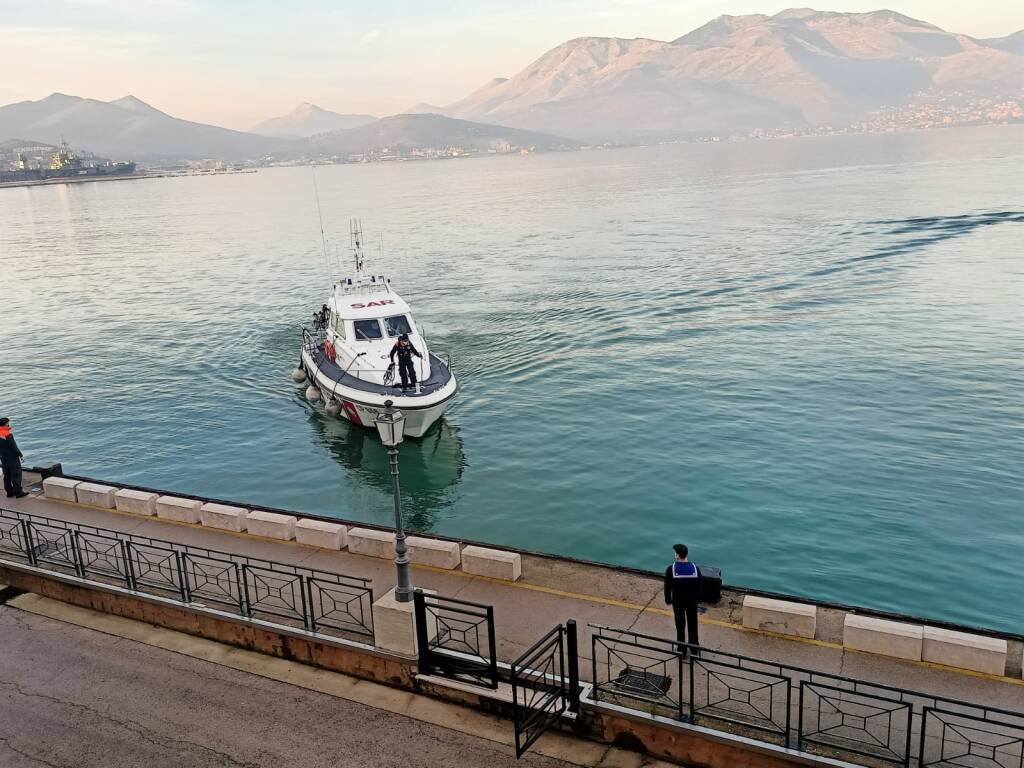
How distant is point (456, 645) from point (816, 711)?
480 centimetres

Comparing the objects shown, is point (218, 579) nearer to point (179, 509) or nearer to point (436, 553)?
point (436, 553)

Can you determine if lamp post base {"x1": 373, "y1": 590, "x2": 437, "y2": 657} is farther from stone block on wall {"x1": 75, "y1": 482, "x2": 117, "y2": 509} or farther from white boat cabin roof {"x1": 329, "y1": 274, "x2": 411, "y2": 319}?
white boat cabin roof {"x1": 329, "y1": 274, "x2": 411, "y2": 319}

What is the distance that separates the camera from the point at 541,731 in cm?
1007

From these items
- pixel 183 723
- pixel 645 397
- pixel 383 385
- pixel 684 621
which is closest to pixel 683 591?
pixel 684 621

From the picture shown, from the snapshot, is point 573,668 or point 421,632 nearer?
point 573,668

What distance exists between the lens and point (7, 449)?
1827 cm

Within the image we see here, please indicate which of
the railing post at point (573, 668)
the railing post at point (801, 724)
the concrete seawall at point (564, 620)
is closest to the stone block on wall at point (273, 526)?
the concrete seawall at point (564, 620)

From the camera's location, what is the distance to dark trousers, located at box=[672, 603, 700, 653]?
1081 centimetres

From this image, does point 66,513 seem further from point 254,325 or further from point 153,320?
point 153,320

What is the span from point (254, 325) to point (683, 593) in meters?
41.0

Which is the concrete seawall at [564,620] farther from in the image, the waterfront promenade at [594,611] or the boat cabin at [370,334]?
the boat cabin at [370,334]

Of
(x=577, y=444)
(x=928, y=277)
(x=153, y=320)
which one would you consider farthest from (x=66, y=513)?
(x=928, y=277)

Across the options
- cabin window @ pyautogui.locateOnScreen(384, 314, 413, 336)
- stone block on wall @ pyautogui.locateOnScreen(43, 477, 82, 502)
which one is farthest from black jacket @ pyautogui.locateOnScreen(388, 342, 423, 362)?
stone block on wall @ pyautogui.locateOnScreen(43, 477, 82, 502)

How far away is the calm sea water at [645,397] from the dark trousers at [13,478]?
7.13 m
